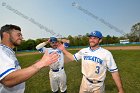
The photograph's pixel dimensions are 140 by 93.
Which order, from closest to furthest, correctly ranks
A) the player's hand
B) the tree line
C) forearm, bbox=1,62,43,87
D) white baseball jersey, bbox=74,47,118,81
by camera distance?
forearm, bbox=1,62,43,87
the player's hand
white baseball jersey, bbox=74,47,118,81
the tree line

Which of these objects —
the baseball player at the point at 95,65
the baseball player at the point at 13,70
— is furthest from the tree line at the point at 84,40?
the baseball player at the point at 13,70

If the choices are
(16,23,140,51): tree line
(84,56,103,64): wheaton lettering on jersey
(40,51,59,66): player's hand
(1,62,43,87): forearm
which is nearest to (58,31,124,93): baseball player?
(84,56,103,64): wheaton lettering on jersey

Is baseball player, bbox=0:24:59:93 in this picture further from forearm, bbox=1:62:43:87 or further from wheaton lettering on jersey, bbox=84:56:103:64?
wheaton lettering on jersey, bbox=84:56:103:64

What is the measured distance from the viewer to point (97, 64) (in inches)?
289

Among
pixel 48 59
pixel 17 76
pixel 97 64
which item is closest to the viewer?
pixel 17 76

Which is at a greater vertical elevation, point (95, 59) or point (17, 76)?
point (17, 76)

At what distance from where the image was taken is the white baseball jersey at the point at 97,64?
7.25 metres

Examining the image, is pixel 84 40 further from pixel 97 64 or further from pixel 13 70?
pixel 13 70

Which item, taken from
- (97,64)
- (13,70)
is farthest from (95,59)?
(13,70)

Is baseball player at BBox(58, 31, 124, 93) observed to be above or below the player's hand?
below

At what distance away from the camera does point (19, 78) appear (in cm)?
366

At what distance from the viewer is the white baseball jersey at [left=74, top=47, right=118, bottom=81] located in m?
7.25

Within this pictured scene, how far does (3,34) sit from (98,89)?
3965mm

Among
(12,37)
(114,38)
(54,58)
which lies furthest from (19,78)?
(114,38)
